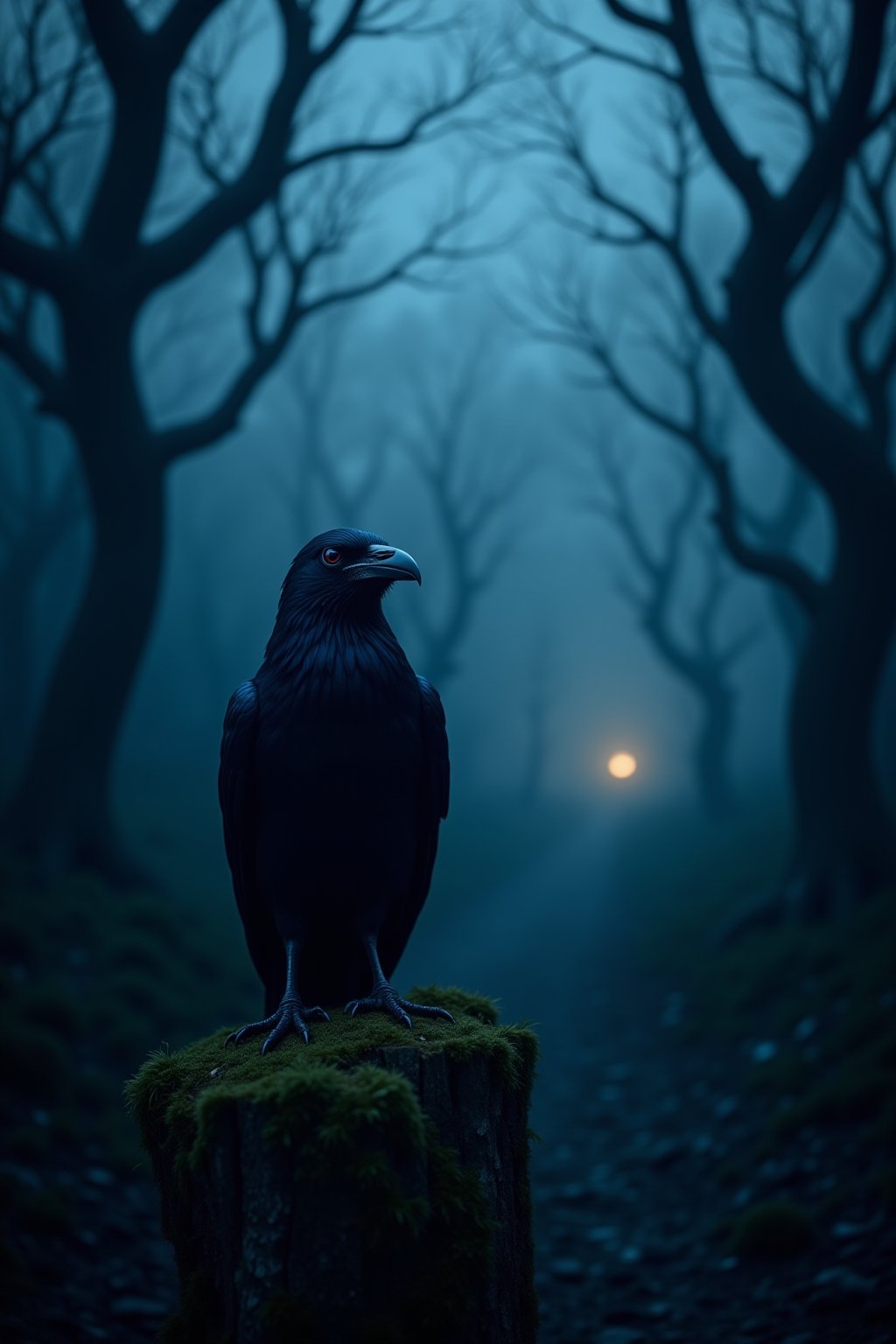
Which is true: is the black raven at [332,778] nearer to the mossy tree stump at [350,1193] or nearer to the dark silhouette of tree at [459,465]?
the mossy tree stump at [350,1193]

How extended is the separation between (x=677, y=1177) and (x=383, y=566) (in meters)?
4.30

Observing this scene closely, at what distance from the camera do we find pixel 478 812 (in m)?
21.1

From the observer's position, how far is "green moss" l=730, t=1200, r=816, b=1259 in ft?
13.7

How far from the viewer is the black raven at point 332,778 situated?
8.87 ft

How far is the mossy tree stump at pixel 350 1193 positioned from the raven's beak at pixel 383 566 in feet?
4.05

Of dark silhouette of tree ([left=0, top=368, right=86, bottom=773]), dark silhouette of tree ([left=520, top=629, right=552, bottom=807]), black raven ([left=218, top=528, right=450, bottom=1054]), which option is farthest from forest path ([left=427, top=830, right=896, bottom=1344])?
dark silhouette of tree ([left=520, top=629, right=552, bottom=807])

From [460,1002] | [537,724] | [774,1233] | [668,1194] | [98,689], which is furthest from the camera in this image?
[537,724]

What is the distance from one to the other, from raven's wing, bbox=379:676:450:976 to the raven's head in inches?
14.0

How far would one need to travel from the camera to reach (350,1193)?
2.11 metres

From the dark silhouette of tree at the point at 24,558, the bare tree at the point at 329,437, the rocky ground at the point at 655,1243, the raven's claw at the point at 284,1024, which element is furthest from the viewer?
the bare tree at the point at 329,437

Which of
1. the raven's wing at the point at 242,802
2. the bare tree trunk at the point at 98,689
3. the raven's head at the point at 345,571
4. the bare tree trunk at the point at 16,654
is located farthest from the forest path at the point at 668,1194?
the bare tree trunk at the point at 16,654

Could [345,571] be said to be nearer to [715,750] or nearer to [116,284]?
[116,284]

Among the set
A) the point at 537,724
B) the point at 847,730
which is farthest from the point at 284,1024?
the point at 537,724

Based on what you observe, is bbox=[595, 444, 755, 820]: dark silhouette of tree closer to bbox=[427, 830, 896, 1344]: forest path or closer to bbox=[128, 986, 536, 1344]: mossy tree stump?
bbox=[427, 830, 896, 1344]: forest path
